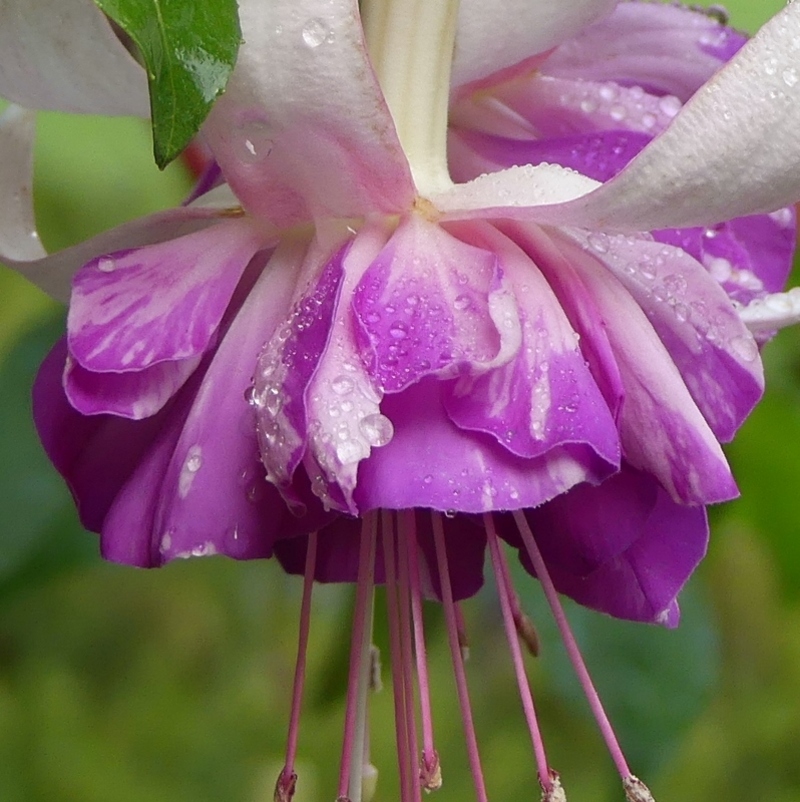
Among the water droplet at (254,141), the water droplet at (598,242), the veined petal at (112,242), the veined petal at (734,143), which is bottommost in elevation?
the water droplet at (598,242)

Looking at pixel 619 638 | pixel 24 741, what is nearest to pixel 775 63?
pixel 619 638

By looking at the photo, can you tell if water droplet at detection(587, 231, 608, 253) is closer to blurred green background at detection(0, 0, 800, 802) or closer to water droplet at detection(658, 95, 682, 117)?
water droplet at detection(658, 95, 682, 117)

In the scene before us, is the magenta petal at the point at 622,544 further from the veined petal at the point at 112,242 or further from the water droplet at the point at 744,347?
the veined petal at the point at 112,242

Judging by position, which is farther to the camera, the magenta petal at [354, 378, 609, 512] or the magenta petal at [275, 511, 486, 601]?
the magenta petal at [275, 511, 486, 601]

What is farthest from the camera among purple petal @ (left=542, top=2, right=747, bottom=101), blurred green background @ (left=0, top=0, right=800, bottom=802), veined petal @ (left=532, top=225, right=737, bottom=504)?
blurred green background @ (left=0, top=0, right=800, bottom=802)

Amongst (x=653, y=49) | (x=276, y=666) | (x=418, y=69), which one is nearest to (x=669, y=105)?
(x=653, y=49)

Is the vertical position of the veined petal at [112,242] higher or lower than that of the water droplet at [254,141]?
lower

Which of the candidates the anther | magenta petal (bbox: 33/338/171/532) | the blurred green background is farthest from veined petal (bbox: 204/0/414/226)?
the blurred green background

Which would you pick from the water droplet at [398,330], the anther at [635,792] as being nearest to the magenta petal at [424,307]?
the water droplet at [398,330]
